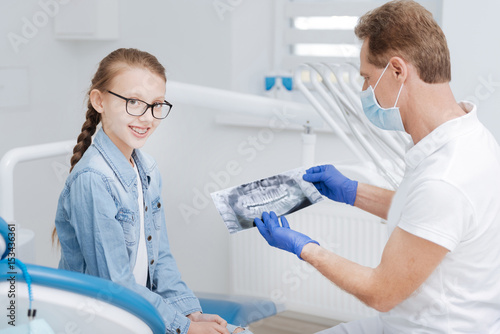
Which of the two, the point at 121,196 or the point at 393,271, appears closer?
the point at 393,271

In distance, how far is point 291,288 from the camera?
2.45m

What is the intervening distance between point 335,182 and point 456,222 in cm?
51

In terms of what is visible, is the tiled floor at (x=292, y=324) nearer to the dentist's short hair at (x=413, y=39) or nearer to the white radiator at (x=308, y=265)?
the white radiator at (x=308, y=265)

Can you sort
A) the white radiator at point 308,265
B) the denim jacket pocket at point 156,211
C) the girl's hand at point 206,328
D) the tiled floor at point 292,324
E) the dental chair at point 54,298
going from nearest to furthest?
the dental chair at point 54,298
the girl's hand at point 206,328
the denim jacket pocket at point 156,211
the white radiator at point 308,265
the tiled floor at point 292,324

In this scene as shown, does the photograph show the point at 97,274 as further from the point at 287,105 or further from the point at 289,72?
the point at 289,72

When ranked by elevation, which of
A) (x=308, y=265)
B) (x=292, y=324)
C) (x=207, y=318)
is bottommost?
(x=292, y=324)

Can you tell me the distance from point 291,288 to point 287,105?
901mm

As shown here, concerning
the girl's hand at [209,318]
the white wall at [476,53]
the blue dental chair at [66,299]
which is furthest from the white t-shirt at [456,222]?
the white wall at [476,53]

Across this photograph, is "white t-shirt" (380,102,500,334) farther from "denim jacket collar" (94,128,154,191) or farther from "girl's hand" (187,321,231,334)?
"denim jacket collar" (94,128,154,191)

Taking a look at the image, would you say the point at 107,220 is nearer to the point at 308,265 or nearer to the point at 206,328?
the point at 206,328

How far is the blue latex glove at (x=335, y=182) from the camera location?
158cm

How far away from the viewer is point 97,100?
4.66 feet

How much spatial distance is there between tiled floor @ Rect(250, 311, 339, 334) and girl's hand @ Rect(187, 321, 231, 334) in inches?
48.9

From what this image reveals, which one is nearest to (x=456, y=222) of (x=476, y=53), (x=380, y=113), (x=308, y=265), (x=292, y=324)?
(x=380, y=113)
